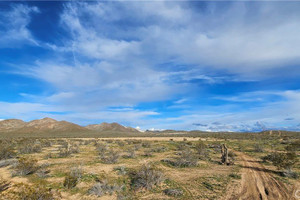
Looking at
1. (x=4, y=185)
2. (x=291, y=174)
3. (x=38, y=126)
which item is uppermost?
(x=38, y=126)

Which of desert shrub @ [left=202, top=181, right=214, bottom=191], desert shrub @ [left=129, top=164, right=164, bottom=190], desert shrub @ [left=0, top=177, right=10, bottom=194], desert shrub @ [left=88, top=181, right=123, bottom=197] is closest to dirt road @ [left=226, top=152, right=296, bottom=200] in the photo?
desert shrub @ [left=202, top=181, right=214, bottom=191]

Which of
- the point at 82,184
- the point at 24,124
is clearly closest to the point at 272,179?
the point at 82,184

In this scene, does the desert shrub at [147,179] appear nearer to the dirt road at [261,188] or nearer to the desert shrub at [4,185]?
the dirt road at [261,188]

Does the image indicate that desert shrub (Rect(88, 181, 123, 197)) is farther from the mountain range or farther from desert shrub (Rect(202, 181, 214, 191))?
the mountain range

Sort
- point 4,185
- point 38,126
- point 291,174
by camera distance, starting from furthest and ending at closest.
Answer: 1. point 38,126
2. point 291,174
3. point 4,185

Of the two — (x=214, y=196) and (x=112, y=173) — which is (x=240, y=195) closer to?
(x=214, y=196)

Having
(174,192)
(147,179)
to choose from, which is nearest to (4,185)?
(147,179)

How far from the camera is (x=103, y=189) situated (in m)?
10.1

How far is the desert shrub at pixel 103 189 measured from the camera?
9.60 m

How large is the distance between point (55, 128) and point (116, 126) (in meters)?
62.9

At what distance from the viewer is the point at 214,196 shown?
926cm

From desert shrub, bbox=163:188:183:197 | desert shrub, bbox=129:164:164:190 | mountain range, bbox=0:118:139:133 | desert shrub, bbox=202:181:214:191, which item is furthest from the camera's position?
mountain range, bbox=0:118:139:133

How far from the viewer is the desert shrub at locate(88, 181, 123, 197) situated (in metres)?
9.60

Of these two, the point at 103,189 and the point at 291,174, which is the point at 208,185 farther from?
the point at 291,174
